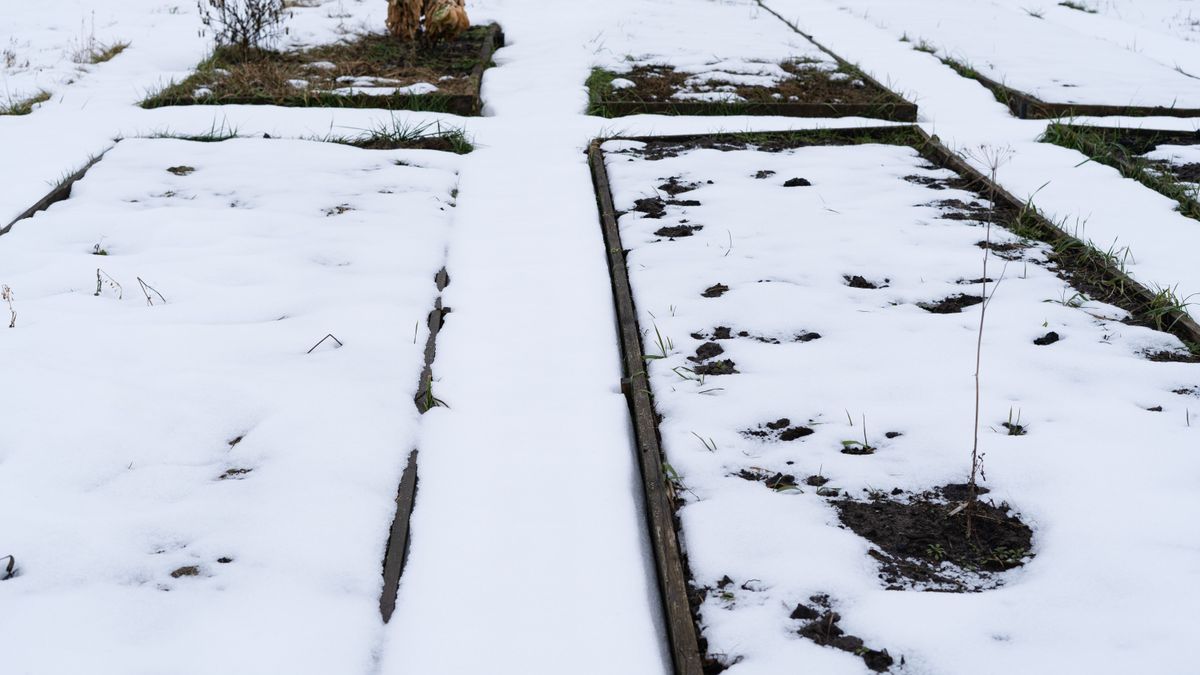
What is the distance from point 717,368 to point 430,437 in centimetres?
93

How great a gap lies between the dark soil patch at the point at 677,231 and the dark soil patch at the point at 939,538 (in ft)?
6.05

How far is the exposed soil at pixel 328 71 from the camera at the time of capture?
5430 mm

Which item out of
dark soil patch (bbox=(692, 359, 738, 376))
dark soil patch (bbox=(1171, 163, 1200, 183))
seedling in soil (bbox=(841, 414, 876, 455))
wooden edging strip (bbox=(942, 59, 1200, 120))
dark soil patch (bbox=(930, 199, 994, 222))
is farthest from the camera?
wooden edging strip (bbox=(942, 59, 1200, 120))

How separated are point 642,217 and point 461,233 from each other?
83 centimetres

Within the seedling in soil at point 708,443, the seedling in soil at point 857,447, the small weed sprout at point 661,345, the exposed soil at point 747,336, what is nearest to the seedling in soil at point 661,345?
the small weed sprout at point 661,345

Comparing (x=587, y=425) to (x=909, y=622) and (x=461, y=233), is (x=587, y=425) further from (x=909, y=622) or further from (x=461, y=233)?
(x=461, y=233)

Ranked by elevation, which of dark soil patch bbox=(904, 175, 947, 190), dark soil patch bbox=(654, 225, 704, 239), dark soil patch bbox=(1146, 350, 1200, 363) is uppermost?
dark soil patch bbox=(904, 175, 947, 190)

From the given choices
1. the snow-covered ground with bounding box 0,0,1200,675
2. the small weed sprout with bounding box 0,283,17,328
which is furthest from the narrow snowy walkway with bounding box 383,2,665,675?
the small weed sprout with bounding box 0,283,17,328

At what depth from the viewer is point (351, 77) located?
5902 millimetres

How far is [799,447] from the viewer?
7.73 feet

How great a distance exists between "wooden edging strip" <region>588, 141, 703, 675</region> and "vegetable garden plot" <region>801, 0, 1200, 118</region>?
12.4 ft

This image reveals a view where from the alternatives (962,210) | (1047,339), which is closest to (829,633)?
(1047,339)

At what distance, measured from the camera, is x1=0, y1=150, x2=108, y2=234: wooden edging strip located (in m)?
3.70

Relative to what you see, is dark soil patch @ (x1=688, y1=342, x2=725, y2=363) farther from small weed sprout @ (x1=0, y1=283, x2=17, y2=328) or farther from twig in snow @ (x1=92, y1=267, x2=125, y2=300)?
small weed sprout @ (x1=0, y1=283, x2=17, y2=328)
